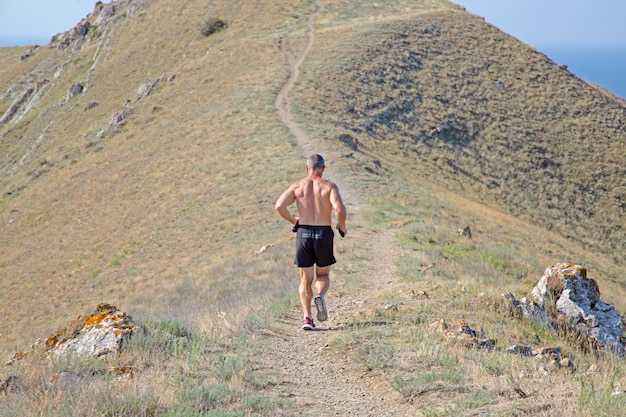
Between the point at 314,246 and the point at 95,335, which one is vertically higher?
the point at 95,335

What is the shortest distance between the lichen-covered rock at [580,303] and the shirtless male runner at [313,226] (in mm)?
3935

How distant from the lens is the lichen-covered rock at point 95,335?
22.5 ft

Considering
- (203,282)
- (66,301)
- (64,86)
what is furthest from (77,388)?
(64,86)

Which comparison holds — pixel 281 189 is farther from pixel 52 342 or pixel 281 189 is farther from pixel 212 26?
pixel 212 26

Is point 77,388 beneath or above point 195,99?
above

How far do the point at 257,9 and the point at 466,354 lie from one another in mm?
60407

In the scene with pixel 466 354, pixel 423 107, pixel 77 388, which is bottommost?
pixel 423 107

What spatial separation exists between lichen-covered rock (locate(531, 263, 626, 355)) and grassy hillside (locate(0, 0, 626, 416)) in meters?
0.68

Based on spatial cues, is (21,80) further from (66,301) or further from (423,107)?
(66,301)

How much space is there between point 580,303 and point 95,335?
7.60 metres

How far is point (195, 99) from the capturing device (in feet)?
143

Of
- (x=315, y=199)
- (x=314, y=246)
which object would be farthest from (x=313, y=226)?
(x=315, y=199)

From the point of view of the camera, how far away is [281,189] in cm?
2394

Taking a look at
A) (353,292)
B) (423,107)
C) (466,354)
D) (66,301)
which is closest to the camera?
(466,354)
